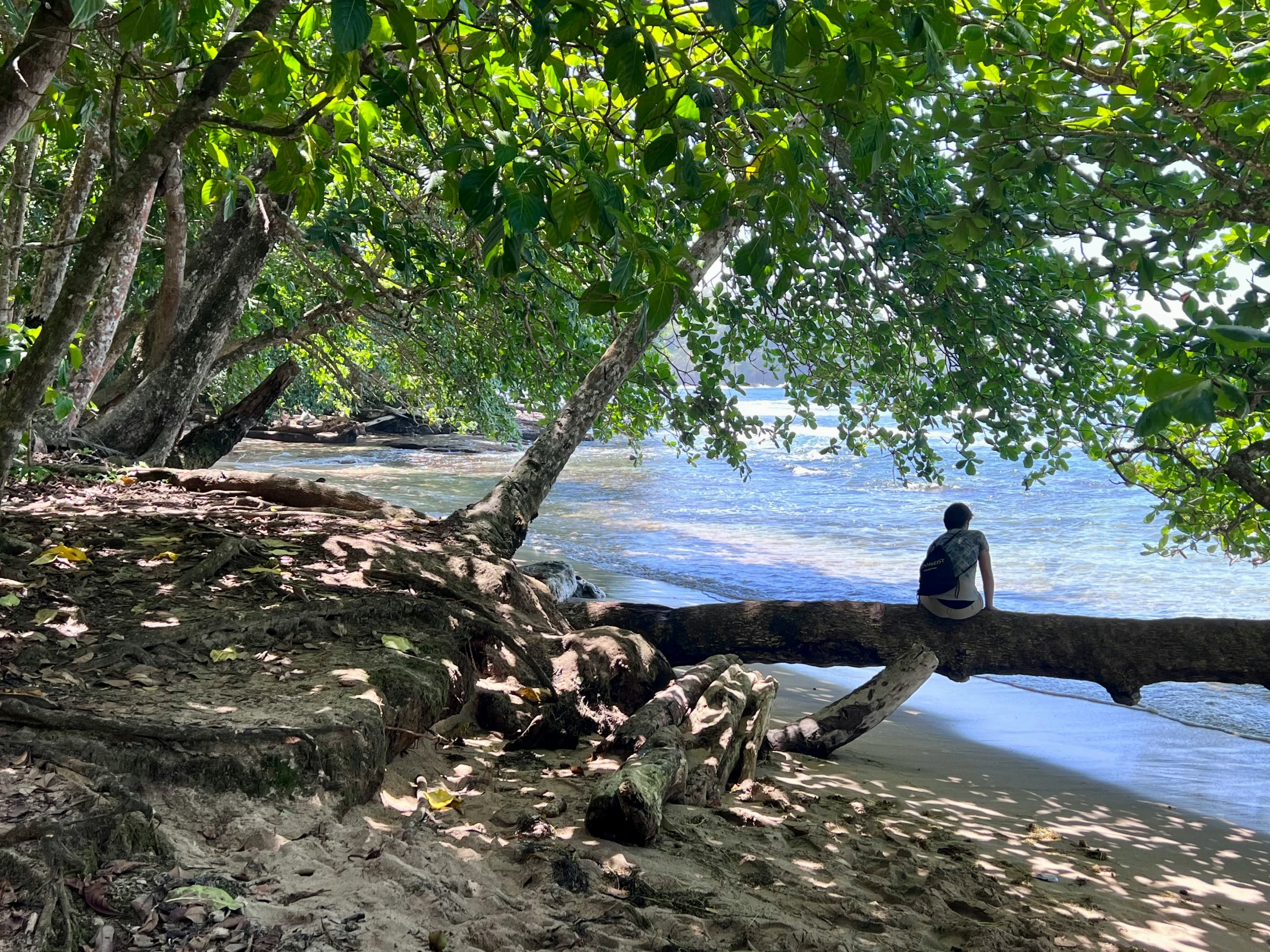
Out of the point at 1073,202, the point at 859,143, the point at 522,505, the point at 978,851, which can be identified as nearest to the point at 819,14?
the point at 859,143

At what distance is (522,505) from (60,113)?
4.27m

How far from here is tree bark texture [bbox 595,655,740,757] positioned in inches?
174

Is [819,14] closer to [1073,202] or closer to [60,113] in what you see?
[1073,202]

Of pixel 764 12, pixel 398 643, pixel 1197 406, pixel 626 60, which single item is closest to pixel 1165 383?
pixel 1197 406

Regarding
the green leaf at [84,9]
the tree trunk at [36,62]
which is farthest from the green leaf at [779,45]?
the tree trunk at [36,62]

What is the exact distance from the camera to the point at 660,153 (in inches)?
99.6

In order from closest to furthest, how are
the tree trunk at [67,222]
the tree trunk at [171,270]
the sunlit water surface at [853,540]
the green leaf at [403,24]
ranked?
the green leaf at [403,24], the tree trunk at [67,222], the tree trunk at [171,270], the sunlit water surface at [853,540]

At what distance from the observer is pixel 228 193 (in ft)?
12.4

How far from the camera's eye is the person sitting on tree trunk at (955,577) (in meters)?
6.98

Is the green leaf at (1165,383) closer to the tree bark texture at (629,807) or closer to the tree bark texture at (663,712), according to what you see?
the tree bark texture at (629,807)

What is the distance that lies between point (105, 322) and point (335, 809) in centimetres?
508

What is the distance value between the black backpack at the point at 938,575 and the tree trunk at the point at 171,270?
6198 mm

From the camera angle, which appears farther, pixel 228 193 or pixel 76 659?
pixel 228 193

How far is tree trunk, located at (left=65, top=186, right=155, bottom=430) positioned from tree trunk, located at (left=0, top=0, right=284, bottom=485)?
128 inches
